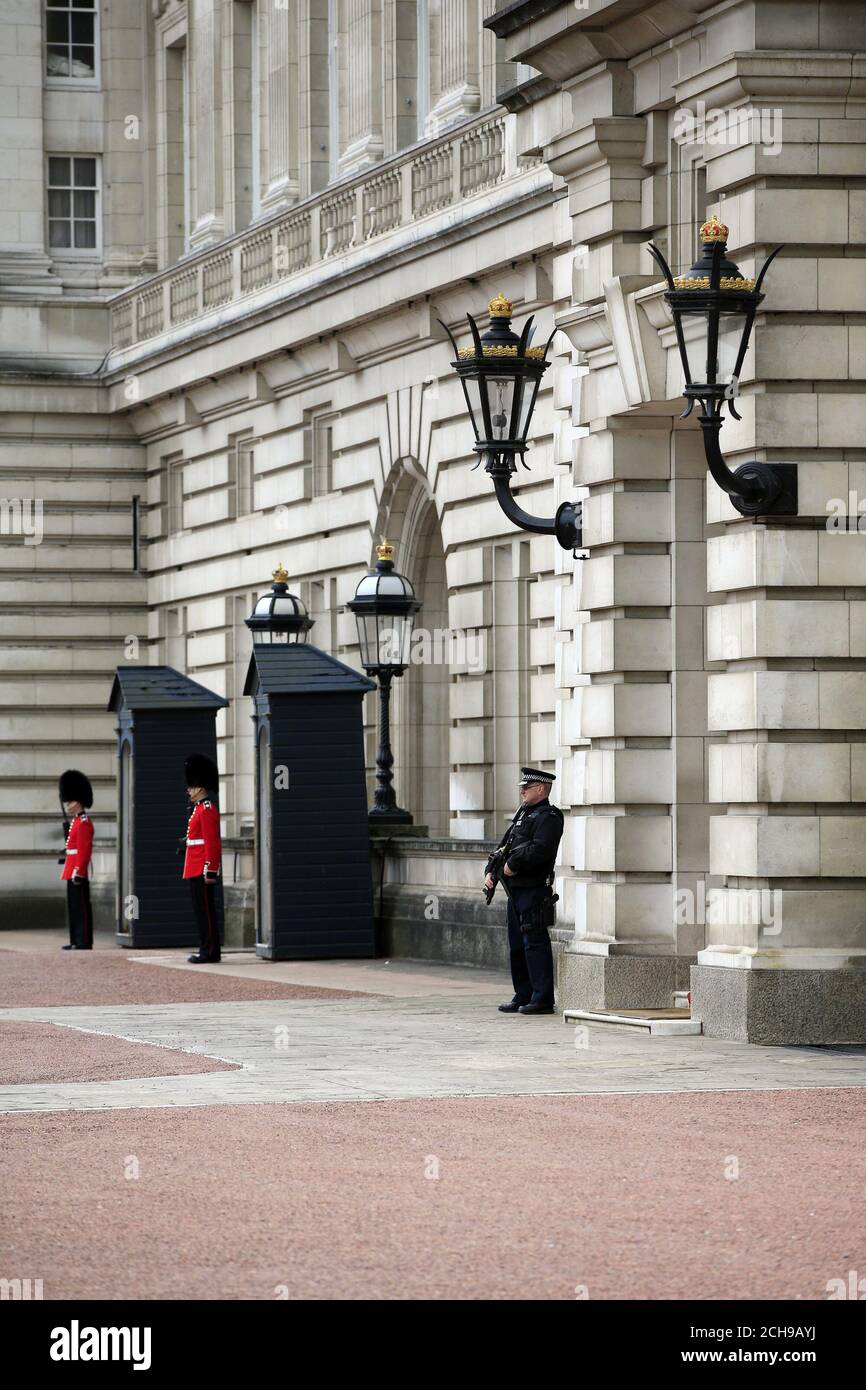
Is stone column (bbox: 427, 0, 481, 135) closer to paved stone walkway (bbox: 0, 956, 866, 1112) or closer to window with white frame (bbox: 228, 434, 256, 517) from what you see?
window with white frame (bbox: 228, 434, 256, 517)

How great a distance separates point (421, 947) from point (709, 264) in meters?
9.00

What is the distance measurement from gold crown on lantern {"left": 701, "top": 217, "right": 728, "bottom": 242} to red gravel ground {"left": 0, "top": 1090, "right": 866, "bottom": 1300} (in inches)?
158

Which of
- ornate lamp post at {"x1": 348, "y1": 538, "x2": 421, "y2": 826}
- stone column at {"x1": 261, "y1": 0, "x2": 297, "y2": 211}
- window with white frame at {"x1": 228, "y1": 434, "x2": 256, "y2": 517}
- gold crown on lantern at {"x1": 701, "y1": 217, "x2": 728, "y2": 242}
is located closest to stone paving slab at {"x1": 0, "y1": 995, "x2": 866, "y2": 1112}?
gold crown on lantern at {"x1": 701, "y1": 217, "x2": 728, "y2": 242}

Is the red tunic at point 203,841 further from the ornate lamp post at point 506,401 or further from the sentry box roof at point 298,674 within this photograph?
the ornate lamp post at point 506,401

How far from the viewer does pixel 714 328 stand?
500 inches

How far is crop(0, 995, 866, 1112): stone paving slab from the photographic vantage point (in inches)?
444

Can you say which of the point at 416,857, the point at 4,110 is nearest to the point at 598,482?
the point at 416,857

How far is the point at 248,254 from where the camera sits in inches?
1180

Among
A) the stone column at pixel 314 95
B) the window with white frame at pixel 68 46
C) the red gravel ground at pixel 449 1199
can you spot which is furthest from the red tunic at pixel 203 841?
the window with white frame at pixel 68 46

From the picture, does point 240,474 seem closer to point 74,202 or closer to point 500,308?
point 74,202

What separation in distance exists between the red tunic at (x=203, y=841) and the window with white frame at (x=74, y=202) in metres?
15.3

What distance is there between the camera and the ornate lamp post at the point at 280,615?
24.8 metres

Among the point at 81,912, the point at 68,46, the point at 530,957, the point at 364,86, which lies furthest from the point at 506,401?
the point at 68,46
